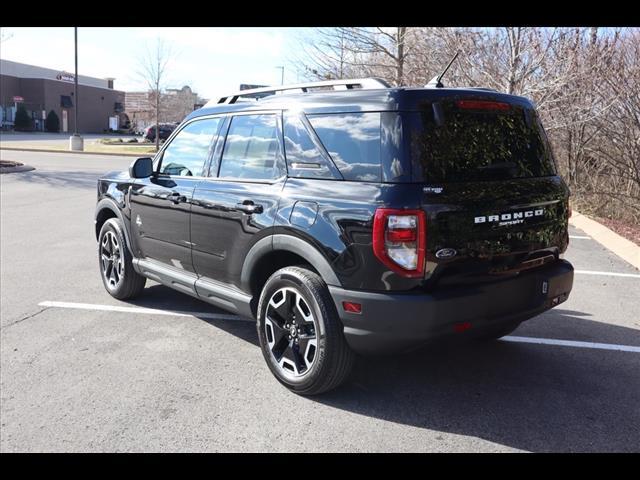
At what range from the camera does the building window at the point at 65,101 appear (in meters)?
62.9

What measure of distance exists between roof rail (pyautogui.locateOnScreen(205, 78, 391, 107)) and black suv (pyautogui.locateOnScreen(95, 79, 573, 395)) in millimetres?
23

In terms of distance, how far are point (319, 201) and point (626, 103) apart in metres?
8.40

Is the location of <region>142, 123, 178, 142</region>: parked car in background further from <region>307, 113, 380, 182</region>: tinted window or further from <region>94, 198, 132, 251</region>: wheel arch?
<region>307, 113, 380, 182</region>: tinted window

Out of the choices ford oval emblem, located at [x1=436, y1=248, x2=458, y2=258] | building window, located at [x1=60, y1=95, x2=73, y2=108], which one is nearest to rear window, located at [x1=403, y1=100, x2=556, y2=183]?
ford oval emblem, located at [x1=436, y1=248, x2=458, y2=258]

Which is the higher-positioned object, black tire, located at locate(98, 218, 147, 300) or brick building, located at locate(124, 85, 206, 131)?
brick building, located at locate(124, 85, 206, 131)

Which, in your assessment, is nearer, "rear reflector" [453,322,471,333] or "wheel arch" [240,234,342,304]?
"rear reflector" [453,322,471,333]

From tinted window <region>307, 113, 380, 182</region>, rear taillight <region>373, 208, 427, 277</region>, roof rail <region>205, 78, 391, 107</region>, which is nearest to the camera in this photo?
rear taillight <region>373, 208, 427, 277</region>

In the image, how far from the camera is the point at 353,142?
3.47 m

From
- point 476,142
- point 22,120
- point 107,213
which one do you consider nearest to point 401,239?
point 476,142

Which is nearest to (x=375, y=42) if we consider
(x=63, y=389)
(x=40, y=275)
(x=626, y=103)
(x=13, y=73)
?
(x=626, y=103)

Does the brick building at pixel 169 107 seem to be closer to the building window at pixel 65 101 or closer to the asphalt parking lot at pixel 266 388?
the building window at pixel 65 101

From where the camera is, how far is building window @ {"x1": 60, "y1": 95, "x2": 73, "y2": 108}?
6291 cm

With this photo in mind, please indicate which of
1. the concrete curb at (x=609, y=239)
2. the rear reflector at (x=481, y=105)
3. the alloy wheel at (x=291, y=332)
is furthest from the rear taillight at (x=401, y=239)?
the concrete curb at (x=609, y=239)

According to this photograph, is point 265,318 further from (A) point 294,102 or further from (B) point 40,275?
(B) point 40,275
